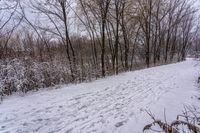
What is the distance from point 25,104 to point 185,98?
14.4 ft

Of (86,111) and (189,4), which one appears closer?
(86,111)

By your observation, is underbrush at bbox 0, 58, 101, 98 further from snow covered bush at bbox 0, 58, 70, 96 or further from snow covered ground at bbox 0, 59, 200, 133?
snow covered ground at bbox 0, 59, 200, 133

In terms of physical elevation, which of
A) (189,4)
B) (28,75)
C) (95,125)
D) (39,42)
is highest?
(189,4)

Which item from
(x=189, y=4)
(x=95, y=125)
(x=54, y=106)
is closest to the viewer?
(x=95, y=125)

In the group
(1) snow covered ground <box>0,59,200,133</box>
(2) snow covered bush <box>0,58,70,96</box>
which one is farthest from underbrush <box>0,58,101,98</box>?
(1) snow covered ground <box>0,59,200,133</box>

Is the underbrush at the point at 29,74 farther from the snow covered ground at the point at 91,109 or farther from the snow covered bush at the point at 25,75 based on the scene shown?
the snow covered ground at the point at 91,109

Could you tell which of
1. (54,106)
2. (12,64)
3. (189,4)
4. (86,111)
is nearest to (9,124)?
(54,106)

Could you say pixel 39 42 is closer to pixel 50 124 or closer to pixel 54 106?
pixel 54 106

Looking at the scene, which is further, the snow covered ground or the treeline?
the treeline

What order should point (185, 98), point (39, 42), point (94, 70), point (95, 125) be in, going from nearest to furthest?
point (95, 125) < point (185, 98) < point (94, 70) < point (39, 42)

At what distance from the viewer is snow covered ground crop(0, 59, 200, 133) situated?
4.07 metres

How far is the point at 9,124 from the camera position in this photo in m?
4.17

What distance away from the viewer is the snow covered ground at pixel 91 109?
4069 millimetres

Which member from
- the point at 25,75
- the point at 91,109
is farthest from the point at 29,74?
the point at 91,109
